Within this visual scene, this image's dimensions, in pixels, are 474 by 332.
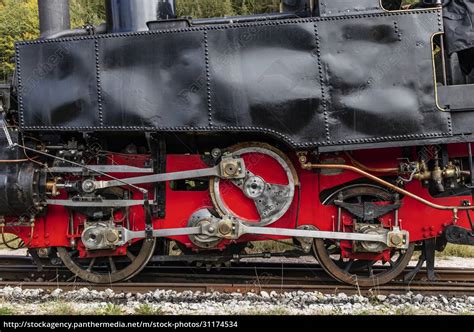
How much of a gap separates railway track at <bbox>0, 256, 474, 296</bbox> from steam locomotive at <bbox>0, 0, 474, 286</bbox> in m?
0.19

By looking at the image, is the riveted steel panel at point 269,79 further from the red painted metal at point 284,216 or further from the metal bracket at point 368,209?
the metal bracket at point 368,209

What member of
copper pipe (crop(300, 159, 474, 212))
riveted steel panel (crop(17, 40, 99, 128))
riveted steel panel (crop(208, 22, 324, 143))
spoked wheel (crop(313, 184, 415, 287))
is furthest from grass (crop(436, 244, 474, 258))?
riveted steel panel (crop(17, 40, 99, 128))

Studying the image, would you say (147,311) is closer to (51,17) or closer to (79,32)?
(79,32)

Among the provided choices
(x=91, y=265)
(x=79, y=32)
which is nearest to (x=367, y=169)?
(x=91, y=265)

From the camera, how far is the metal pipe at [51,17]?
4852 millimetres

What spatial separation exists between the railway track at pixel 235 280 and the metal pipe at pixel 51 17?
2.90 m

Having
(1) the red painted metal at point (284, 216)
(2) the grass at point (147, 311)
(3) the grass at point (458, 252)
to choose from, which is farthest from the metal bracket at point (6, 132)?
(3) the grass at point (458, 252)

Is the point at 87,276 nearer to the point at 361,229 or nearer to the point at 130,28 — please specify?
the point at 130,28

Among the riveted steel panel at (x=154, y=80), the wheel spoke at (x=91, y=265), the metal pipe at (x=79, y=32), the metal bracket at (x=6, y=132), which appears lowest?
the wheel spoke at (x=91, y=265)

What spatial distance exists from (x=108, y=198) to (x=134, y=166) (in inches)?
19.2

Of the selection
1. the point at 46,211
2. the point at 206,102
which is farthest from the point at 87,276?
the point at 206,102

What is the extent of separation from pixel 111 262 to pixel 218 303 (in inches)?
56.9
